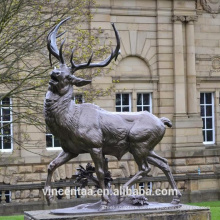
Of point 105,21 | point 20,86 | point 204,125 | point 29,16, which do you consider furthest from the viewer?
point 204,125

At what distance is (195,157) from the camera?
3023 centimetres

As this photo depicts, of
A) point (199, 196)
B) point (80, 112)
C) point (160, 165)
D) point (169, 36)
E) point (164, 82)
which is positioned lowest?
point (199, 196)

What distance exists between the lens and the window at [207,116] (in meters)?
31.9

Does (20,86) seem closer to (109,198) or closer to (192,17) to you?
(109,198)

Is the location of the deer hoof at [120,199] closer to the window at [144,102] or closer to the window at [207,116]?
the window at [144,102]

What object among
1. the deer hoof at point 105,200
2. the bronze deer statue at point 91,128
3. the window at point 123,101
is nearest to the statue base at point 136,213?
the deer hoof at point 105,200

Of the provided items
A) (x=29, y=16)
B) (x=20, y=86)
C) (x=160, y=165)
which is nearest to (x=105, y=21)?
(x=29, y=16)

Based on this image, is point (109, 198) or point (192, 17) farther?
point (192, 17)

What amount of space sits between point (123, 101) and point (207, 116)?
14.5 ft

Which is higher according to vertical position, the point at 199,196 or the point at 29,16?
the point at 29,16

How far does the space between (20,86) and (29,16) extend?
268 cm

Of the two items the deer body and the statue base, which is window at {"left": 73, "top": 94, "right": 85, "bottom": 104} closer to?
the deer body

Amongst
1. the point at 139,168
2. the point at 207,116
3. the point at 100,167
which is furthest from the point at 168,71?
the point at 100,167

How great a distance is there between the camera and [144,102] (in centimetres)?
3052
